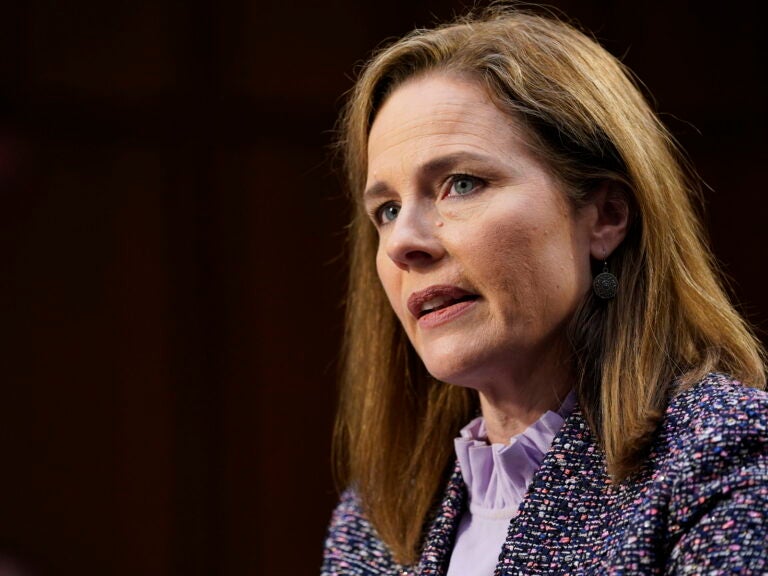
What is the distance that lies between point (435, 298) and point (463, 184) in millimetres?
175

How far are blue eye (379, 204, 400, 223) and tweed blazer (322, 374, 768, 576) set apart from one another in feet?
1.43

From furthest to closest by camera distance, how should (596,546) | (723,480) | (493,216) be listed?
(493,216), (596,546), (723,480)

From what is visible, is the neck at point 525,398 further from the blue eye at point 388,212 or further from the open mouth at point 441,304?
the blue eye at point 388,212

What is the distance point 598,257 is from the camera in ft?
5.38

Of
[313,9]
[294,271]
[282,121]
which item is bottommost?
[294,271]

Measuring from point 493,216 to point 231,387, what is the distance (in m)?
1.58

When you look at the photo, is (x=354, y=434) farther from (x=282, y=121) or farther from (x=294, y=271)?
(x=282, y=121)

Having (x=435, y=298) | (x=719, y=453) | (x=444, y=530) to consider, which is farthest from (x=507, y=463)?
(x=719, y=453)

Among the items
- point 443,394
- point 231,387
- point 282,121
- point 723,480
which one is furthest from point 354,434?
point 282,121

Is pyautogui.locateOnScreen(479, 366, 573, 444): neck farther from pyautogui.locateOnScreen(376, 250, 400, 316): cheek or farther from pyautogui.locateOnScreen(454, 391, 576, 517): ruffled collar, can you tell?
pyautogui.locateOnScreen(376, 250, 400, 316): cheek

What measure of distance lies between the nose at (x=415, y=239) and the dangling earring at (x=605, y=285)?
0.24 metres

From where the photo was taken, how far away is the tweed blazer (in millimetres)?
1270

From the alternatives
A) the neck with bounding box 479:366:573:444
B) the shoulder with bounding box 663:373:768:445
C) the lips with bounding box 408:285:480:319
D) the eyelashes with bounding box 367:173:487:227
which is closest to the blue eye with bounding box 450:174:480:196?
the eyelashes with bounding box 367:173:487:227

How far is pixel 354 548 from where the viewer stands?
1.89 metres
